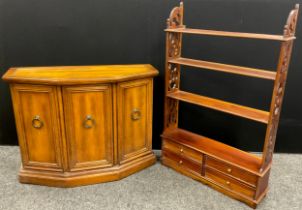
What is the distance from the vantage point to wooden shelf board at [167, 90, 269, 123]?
222 centimetres

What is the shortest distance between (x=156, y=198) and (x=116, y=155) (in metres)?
0.52

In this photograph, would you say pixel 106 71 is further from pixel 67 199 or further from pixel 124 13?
pixel 67 199

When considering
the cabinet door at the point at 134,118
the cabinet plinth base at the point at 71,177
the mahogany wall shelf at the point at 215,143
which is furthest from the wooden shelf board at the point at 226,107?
the cabinet plinth base at the point at 71,177

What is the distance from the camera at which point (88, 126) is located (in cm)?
240

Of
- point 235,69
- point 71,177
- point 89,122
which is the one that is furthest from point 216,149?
point 71,177

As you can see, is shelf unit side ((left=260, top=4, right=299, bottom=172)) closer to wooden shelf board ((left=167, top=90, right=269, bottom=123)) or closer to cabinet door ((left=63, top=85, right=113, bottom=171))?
wooden shelf board ((left=167, top=90, right=269, bottom=123))

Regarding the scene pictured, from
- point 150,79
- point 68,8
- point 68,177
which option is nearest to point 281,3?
point 150,79

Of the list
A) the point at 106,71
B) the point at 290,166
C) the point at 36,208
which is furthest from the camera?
the point at 290,166

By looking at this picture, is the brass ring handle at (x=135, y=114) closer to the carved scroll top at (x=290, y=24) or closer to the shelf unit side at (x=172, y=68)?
the shelf unit side at (x=172, y=68)

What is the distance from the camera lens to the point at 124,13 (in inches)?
105

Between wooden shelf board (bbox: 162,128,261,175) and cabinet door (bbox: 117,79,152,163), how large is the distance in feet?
0.76

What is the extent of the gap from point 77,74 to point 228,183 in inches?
60.6

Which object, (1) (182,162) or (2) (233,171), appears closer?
(2) (233,171)

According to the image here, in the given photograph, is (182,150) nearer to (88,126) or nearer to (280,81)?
(88,126)
